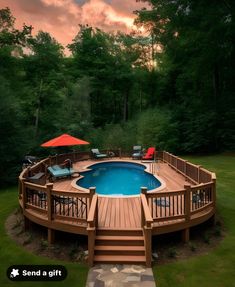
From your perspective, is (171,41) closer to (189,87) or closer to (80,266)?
(189,87)

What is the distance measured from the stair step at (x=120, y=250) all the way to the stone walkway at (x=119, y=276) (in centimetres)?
30

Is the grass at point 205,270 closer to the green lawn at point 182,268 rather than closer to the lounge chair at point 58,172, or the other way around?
the green lawn at point 182,268

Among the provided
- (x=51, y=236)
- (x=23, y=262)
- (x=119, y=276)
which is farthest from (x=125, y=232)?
(x=23, y=262)

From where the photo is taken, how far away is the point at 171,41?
27.2 metres

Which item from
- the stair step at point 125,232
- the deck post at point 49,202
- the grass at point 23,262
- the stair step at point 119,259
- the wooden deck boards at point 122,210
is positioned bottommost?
the grass at point 23,262

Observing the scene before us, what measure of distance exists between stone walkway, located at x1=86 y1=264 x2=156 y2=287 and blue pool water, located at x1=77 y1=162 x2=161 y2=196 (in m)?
5.76

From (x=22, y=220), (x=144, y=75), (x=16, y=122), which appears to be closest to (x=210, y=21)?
(x=144, y=75)

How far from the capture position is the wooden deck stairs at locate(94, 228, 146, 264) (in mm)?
5880

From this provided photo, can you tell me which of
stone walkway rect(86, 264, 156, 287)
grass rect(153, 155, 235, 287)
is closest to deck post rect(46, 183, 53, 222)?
stone walkway rect(86, 264, 156, 287)

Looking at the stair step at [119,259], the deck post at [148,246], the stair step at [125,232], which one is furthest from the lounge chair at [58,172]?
the deck post at [148,246]

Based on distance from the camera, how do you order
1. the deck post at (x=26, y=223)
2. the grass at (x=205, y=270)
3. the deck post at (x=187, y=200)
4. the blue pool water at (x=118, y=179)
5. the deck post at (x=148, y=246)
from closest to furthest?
1. the grass at (x=205, y=270)
2. the deck post at (x=148, y=246)
3. the deck post at (x=187, y=200)
4. the deck post at (x=26, y=223)
5. the blue pool water at (x=118, y=179)

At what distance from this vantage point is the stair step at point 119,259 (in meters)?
5.84

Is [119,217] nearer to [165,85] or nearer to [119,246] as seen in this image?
[119,246]

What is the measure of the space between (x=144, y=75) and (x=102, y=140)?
13812mm
